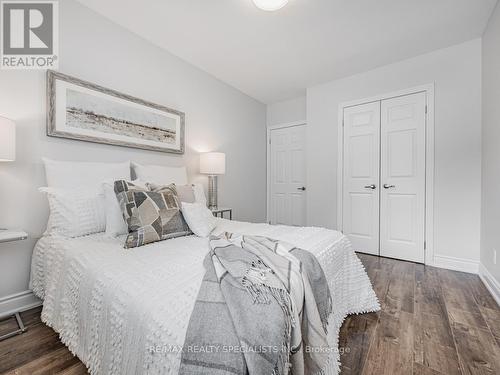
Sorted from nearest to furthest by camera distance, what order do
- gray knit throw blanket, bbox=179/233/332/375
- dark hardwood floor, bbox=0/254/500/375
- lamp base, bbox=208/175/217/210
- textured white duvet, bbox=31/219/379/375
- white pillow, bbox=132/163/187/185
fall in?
1. gray knit throw blanket, bbox=179/233/332/375
2. textured white duvet, bbox=31/219/379/375
3. dark hardwood floor, bbox=0/254/500/375
4. white pillow, bbox=132/163/187/185
5. lamp base, bbox=208/175/217/210

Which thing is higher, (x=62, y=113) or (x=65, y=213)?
(x=62, y=113)

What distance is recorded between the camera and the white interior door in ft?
13.7

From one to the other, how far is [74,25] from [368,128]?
3447 mm

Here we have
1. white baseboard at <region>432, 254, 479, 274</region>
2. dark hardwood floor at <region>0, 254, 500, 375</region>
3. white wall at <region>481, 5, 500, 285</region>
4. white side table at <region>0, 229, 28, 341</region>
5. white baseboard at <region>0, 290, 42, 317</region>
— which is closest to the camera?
dark hardwood floor at <region>0, 254, 500, 375</region>

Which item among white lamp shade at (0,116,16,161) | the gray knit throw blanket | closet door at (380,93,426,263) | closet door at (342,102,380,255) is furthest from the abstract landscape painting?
closet door at (380,93,426,263)

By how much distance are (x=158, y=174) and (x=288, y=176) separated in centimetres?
254

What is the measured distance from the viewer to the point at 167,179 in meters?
2.48

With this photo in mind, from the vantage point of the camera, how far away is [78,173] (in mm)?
1891

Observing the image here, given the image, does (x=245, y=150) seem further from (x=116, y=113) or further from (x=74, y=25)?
(x=74, y=25)

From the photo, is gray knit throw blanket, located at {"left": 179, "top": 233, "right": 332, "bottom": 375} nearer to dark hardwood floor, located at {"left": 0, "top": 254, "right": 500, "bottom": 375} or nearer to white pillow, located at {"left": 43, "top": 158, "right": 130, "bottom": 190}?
dark hardwood floor, located at {"left": 0, "top": 254, "right": 500, "bottom": 375}

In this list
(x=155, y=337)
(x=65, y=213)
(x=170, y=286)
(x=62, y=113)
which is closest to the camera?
(x=155, y=337)

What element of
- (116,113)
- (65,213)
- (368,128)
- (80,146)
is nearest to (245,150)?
(368,128)

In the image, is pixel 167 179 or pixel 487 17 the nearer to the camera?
pixel 487 17

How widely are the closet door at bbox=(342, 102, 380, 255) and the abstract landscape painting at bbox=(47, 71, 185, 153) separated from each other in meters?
2.41
